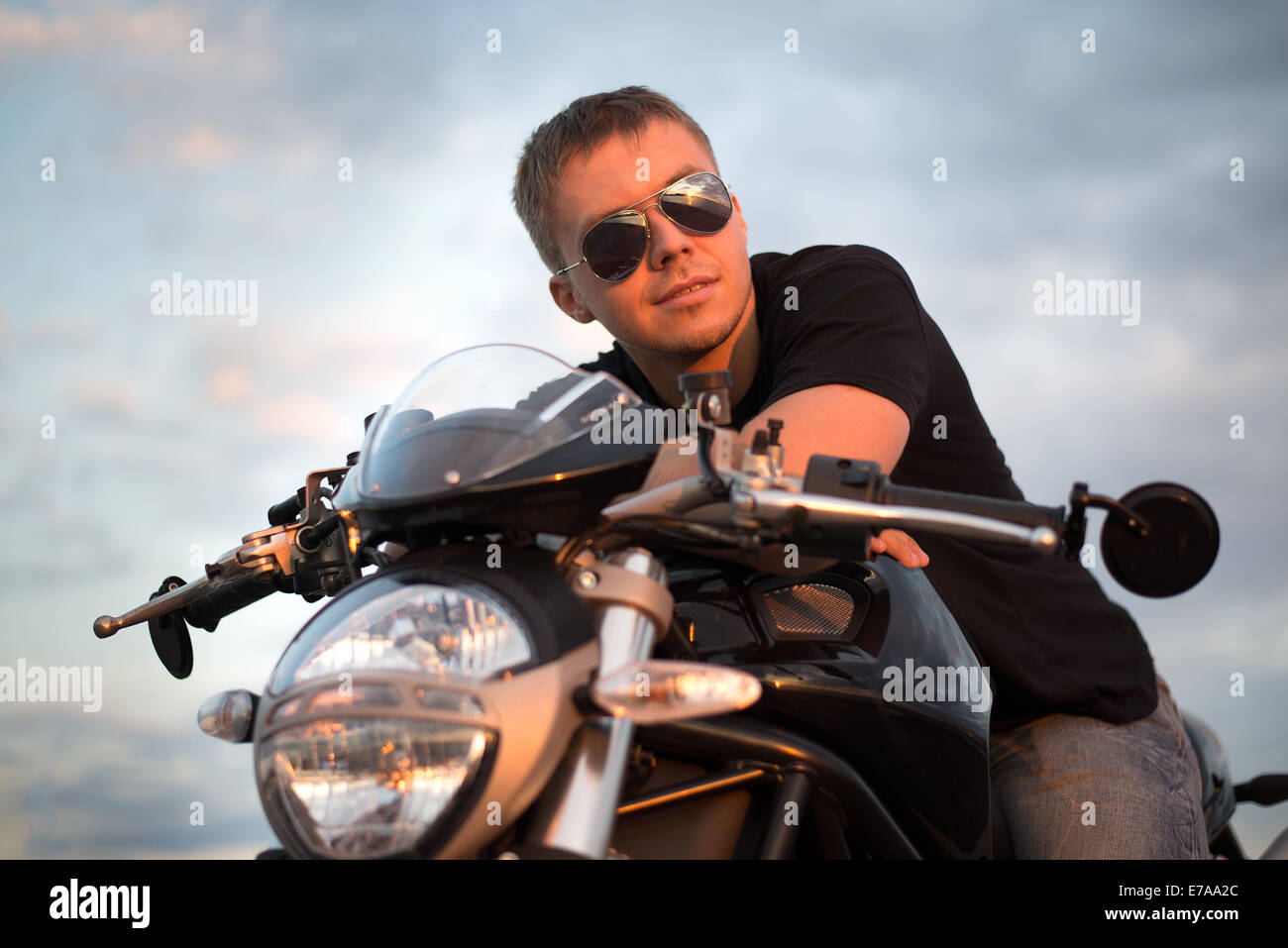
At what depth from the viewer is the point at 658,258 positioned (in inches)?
95.0

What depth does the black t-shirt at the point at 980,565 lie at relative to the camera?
2379 millimetres

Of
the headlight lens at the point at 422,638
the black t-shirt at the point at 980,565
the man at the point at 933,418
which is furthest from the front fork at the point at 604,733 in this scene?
the black t-shirt at the point at 980,565

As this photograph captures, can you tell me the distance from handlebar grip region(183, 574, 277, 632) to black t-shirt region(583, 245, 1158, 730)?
3.64 ft

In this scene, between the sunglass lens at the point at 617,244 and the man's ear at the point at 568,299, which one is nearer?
the sunglass lens at the point at 617,244

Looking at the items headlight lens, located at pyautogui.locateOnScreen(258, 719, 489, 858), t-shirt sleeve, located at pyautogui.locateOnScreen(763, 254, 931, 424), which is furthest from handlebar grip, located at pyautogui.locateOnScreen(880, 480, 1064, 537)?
t-shirt sleeve, located at pyautogui.locateOnScreen(763, 254, 931, 424)

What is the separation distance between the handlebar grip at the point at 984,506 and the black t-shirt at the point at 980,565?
0.96 meters

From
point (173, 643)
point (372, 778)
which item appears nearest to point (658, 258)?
point (173, 643)

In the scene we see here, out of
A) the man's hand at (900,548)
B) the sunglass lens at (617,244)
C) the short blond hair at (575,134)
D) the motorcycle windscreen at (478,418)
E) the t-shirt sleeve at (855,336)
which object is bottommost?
the man's hand at (900,548)

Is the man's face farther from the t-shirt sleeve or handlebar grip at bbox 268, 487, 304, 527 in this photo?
handlebar grip at bbox 268, 487, 304, 527

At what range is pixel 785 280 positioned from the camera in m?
2.55


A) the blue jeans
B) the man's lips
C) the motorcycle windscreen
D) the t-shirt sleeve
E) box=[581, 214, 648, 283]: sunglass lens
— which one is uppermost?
box=[581, 214, 648, 283]: sunglass lens

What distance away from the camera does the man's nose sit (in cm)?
241

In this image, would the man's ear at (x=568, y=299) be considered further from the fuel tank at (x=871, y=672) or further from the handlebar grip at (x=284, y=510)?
the fuel tank at (x=871, y=672)
